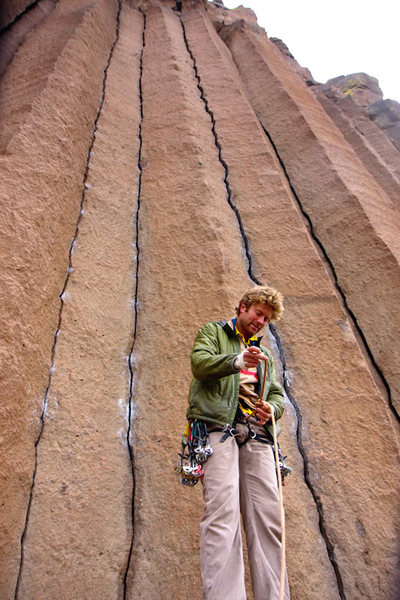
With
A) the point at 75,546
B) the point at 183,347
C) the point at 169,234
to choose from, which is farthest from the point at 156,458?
the point at 169,234

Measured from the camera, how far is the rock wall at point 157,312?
2.22 m

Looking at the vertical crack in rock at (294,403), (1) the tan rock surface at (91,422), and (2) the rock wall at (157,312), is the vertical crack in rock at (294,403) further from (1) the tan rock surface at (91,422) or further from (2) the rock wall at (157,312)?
(1) the tan rock surface at (91,422)

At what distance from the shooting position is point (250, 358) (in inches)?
68.4

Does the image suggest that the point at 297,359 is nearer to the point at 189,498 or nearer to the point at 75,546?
the point at 189,498

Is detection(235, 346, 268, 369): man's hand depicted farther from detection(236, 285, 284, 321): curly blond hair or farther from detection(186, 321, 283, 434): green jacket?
detection(236, 285, 284, 321): curly blond hair

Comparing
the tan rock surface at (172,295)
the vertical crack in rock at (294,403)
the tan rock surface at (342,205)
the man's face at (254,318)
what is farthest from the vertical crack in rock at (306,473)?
the man's face at (254,318)

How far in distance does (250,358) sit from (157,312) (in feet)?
5.39

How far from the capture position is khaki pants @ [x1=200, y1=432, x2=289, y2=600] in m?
1.47

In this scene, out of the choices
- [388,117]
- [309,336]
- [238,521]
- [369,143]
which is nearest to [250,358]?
[238,521]

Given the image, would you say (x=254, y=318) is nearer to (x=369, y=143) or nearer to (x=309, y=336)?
(x=309, y=336)

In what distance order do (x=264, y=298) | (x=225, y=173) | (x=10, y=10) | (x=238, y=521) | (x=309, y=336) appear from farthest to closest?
(x=10, y=10) < (x=225, y=173) < (x=309, y=336) < (x=264, y=298) < (x=238, y=521)

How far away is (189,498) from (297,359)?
132cm

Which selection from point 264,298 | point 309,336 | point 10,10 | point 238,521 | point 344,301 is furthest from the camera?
point 10,10

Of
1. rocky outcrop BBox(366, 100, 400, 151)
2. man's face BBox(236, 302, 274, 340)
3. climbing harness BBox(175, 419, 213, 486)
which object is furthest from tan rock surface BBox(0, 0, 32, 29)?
rocky outcrop BBox(366, 100, 400, 151)
